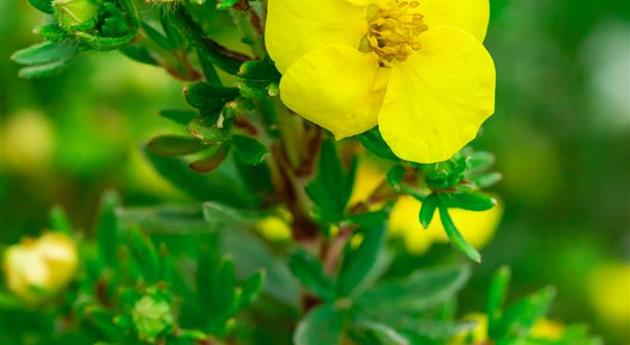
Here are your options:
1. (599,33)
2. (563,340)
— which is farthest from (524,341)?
(599,33)

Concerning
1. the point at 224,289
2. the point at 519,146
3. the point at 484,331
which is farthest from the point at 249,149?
the point at 519,146

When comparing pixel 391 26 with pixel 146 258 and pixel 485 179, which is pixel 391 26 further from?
pixel 146 258

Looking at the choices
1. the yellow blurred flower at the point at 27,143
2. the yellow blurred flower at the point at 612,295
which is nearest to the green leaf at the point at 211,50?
the yellow blurred flower at the point at 27,143

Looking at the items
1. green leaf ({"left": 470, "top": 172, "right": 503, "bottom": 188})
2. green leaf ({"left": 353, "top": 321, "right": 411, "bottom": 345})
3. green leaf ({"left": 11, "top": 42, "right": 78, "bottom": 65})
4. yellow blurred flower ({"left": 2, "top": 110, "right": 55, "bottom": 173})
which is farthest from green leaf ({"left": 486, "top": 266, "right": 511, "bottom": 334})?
yellow blurred flower ({"left": 2, "top": 110, "right": 55, "bottom": 173})

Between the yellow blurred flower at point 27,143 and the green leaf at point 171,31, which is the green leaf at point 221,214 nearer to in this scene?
the green leaf at point 171,31

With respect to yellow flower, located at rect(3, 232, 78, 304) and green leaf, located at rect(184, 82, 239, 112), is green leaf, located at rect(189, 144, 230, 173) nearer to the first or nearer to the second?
green leaf, located at rect(184, 82, 239, 112)

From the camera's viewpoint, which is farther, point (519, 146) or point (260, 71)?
point (519, 146)
